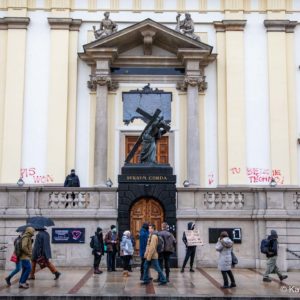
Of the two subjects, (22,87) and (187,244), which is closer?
(187,244)

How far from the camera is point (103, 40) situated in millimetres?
28000

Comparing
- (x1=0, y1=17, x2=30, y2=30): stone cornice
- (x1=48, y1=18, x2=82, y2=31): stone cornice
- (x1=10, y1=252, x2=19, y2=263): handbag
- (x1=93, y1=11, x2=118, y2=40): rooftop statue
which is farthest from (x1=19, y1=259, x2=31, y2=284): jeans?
(x1=0, y1=17, x2=30, y2=30): stone cornice

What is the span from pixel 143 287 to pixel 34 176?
13368 mm

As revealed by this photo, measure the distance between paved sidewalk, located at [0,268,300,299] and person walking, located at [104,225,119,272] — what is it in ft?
1.58

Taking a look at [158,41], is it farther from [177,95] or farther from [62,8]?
[62,8]

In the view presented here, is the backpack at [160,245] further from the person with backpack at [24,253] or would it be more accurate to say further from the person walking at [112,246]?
the person walking at [112,246]

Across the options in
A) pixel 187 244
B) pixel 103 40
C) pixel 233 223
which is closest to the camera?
pixel 187 244

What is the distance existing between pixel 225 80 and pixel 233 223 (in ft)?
30.9

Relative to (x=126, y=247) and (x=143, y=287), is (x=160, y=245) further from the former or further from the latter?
(x=126, y=247)

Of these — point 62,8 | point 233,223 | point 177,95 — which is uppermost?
point 62,8

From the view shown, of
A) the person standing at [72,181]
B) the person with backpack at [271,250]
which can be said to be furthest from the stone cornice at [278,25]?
the person with backpack at [271,250]

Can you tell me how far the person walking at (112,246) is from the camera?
65.0 ft

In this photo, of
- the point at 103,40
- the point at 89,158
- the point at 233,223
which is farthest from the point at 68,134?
the point at 233,223

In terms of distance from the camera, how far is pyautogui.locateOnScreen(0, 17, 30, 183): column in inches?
1090
